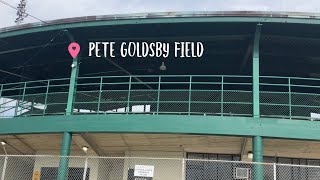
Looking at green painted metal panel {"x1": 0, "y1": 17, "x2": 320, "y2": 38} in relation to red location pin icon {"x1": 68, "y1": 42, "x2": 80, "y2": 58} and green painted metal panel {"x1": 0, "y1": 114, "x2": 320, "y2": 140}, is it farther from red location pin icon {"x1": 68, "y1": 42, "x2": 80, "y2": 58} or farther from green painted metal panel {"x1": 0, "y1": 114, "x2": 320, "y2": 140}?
green painted metal panel {"x1": 0, "y1": 114, "x2": 320, "y2": 140}

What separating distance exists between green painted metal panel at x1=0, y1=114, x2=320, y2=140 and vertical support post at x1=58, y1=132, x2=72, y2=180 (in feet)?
0.75

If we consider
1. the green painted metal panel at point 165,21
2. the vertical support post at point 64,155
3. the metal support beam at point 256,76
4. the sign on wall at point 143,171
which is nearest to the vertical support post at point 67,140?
the vertical support post at point 64,155

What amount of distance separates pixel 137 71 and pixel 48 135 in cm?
486

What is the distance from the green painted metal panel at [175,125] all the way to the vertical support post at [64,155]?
0.75 ft

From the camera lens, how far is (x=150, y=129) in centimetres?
1326

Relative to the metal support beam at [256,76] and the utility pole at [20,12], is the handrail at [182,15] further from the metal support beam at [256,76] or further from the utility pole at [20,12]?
the utility pole at [20,12]

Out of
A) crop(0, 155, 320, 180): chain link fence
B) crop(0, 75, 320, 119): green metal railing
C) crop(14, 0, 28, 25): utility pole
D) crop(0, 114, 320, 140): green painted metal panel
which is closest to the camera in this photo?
crop(0, 114, 320, 140): green painted metal panel

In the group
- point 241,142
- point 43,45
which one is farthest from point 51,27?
point 241,142

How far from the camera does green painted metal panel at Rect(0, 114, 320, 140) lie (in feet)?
41.7

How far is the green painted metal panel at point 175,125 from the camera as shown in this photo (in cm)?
1271

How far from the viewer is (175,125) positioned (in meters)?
13.1

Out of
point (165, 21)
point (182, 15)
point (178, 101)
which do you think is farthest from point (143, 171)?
point (182, 15)

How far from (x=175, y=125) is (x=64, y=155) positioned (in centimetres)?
342

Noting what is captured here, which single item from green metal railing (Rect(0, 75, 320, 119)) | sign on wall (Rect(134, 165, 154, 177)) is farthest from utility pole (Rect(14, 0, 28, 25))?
sign on wall (Rect(134, 165, 154, 177))
